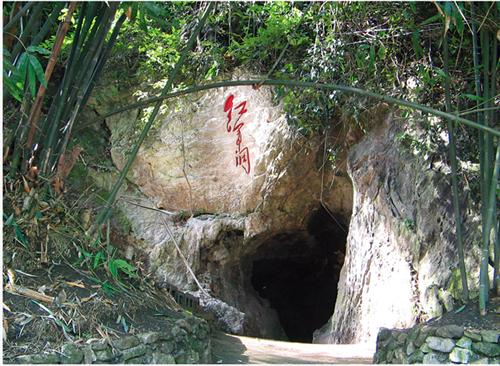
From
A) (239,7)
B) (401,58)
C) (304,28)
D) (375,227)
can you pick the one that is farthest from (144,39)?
(375,227)

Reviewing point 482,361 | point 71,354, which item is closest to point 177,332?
point 71,354

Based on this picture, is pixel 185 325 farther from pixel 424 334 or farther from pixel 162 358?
pixel 424 334

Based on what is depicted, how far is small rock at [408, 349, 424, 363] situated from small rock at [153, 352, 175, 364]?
4.76 ft

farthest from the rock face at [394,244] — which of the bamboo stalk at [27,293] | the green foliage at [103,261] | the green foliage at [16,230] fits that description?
the green foliage at [16,230]

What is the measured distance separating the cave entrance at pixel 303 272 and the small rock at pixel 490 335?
15.2 feet

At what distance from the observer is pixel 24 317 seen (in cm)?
315

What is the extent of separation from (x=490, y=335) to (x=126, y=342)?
202 centimetres

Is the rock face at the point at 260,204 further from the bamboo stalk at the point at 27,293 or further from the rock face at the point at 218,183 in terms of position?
the bamboo stalk at the point at 27,293

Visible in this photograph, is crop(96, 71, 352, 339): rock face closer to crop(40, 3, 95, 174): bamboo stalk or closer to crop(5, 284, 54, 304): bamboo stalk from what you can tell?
crop(40, 3, 95, 174): bamboo stalk

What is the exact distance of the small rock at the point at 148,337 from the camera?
3.43 metres

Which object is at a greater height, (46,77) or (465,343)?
A: (46,77)

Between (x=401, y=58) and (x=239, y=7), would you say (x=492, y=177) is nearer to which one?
(x=401, y=58)

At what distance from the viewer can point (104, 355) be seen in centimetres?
319

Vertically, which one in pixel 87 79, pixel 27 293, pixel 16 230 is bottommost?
pixel 27 293
